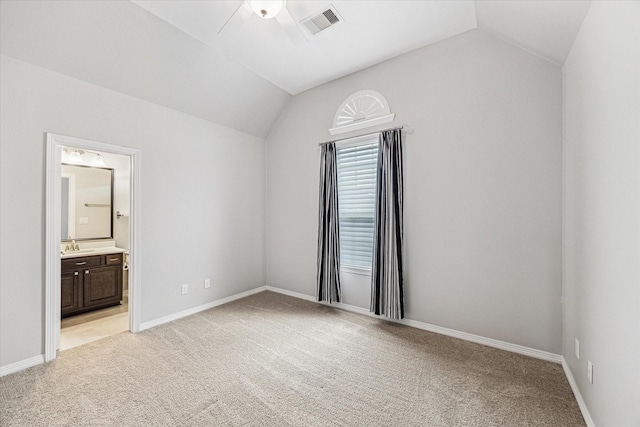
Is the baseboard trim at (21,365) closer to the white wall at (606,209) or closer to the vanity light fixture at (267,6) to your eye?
the vanity light fixture at (267,6)

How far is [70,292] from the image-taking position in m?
3.44

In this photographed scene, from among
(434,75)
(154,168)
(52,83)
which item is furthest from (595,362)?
(52,83)

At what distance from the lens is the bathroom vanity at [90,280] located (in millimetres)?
3412

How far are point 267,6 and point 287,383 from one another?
2.77 metres

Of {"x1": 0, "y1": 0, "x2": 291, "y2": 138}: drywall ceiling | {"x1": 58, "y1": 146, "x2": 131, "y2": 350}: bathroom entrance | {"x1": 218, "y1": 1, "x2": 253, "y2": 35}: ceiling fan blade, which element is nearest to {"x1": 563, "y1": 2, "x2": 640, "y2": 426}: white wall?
{"x1": 218, "y1": 1, "x2": 253, "y2": 35}: ceiling fan blade

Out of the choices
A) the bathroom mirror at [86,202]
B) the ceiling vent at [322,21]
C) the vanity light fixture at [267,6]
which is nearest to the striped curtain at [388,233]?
the ceiling vent at [322,21]

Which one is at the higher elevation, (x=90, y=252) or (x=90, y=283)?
(x=90, y=252)

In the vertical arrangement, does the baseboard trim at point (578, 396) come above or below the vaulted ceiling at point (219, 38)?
below

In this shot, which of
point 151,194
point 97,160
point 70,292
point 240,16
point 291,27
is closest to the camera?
point 291,27

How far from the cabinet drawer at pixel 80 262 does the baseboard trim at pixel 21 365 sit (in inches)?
54.2

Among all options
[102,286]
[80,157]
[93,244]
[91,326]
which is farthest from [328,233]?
[80,157]

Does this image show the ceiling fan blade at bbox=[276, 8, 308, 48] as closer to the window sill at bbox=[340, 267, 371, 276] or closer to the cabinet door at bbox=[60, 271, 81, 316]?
the window sill at bbox=[340, 267, 371, 276]

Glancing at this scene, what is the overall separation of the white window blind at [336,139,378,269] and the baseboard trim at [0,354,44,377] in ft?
10.2

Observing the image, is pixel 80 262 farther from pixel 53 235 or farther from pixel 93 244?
pixel 53 235
